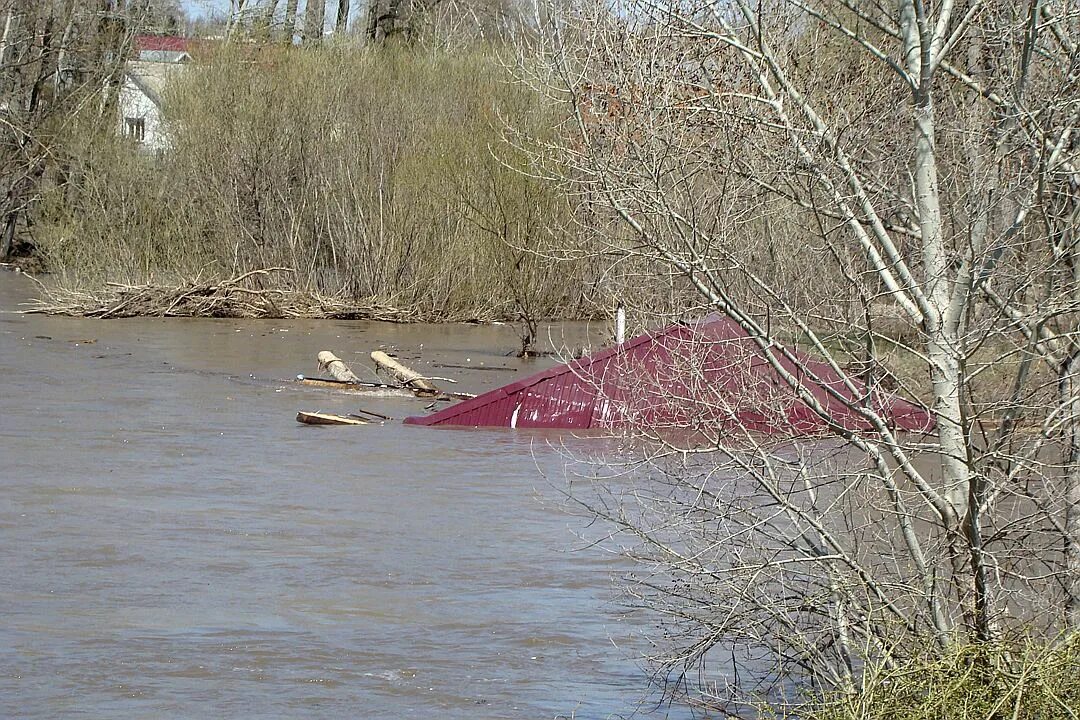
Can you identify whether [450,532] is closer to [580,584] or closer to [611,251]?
[580,584]

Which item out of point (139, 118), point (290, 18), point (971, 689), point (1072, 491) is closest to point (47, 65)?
point (290, 18)

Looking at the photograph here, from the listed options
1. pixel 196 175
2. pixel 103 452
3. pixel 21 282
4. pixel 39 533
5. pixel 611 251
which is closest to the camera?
pixel 611 251

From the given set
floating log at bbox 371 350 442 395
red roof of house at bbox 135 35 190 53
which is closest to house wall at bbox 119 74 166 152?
red roof of house at bbox 135 35 190 53

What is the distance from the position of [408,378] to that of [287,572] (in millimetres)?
A: 8616

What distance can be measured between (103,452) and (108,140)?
62.2ft

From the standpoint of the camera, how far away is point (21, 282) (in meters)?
36.3

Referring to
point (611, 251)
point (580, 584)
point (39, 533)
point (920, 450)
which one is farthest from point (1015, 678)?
point (39, 533)

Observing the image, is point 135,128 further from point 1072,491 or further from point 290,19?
point 1072,491

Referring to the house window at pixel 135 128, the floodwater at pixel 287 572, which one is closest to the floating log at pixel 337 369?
the floodwater at pixel 287 572

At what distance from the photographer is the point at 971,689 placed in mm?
4402

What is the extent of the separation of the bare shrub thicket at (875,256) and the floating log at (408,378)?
11051 mm

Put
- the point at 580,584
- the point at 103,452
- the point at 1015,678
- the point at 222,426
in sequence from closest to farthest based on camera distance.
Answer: the point at 1015,678, the point at 580,584, the point at 103,452, the point at 222,426

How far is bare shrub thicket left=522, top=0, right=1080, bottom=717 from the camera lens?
203 inches

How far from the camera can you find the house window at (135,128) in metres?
31.5
